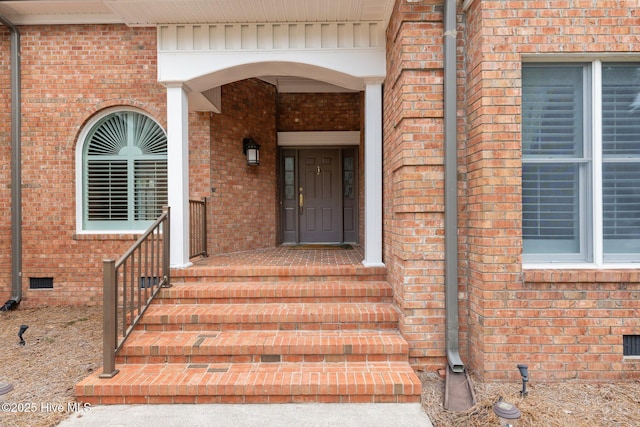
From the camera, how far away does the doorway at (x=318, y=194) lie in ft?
22.5

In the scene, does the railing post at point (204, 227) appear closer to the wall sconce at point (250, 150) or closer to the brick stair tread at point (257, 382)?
the wall sconce at point (250, 150)

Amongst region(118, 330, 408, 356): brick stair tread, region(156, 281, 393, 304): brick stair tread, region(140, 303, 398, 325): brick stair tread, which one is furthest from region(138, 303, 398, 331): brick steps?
region(156, 281, 393, 304): brick stair tread

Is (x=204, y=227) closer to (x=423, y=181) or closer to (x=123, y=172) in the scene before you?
(x=123, y=172)

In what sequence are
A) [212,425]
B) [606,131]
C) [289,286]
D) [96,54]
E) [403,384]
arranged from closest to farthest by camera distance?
1. [212,425]
2. [403,384]
3. [606,131]
4. [289,286]
5. [96,54]

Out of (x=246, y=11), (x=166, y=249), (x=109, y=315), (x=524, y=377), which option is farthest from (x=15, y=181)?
(x=524, y=377)

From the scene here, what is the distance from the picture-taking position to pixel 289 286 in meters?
3.63

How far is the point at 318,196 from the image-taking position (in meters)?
6.91

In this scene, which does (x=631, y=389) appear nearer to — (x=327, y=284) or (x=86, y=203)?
(x=327, y=284)

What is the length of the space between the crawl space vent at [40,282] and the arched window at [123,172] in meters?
0.90

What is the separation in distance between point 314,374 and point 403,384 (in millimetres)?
664

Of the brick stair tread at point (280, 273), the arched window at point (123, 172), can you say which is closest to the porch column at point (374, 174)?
the brick stair tread at point (280, 273)

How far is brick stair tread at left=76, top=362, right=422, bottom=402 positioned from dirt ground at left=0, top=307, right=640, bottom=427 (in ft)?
0.69

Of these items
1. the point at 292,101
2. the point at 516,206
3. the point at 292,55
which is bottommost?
the point at 516,206

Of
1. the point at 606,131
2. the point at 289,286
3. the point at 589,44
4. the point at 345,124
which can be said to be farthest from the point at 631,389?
the point at 345,124
